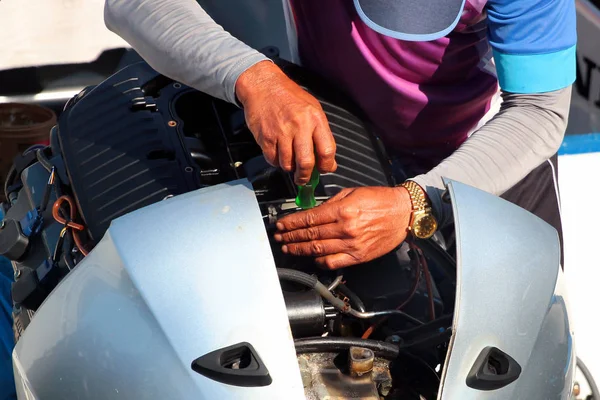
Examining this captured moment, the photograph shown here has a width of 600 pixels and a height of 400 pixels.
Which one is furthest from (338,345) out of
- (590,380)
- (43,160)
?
(590,380)

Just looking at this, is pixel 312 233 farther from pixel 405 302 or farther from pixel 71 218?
pixel 71 218

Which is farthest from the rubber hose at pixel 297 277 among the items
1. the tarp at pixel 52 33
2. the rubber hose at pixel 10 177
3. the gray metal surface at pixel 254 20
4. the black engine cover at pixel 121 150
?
the tarp at pixel 52 33

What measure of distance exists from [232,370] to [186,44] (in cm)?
69

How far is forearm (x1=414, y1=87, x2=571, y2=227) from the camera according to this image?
4.83ft

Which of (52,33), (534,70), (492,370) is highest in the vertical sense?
(534,70)

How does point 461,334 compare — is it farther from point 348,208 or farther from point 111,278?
point 111,278

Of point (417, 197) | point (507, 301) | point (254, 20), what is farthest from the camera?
point (254, 20)

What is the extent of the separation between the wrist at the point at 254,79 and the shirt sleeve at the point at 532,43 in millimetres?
501

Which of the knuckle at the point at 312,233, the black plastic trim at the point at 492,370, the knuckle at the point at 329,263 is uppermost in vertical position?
the knuckle at the point at 312,233

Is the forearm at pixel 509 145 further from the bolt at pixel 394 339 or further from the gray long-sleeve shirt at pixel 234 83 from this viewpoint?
the bolt at pixel 394 339

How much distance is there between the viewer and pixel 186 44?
1472 millimetres

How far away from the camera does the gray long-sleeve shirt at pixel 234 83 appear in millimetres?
1433

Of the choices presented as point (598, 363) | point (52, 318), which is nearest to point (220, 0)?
point (598, 363)

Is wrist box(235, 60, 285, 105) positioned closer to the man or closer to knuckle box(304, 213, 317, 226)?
the man
